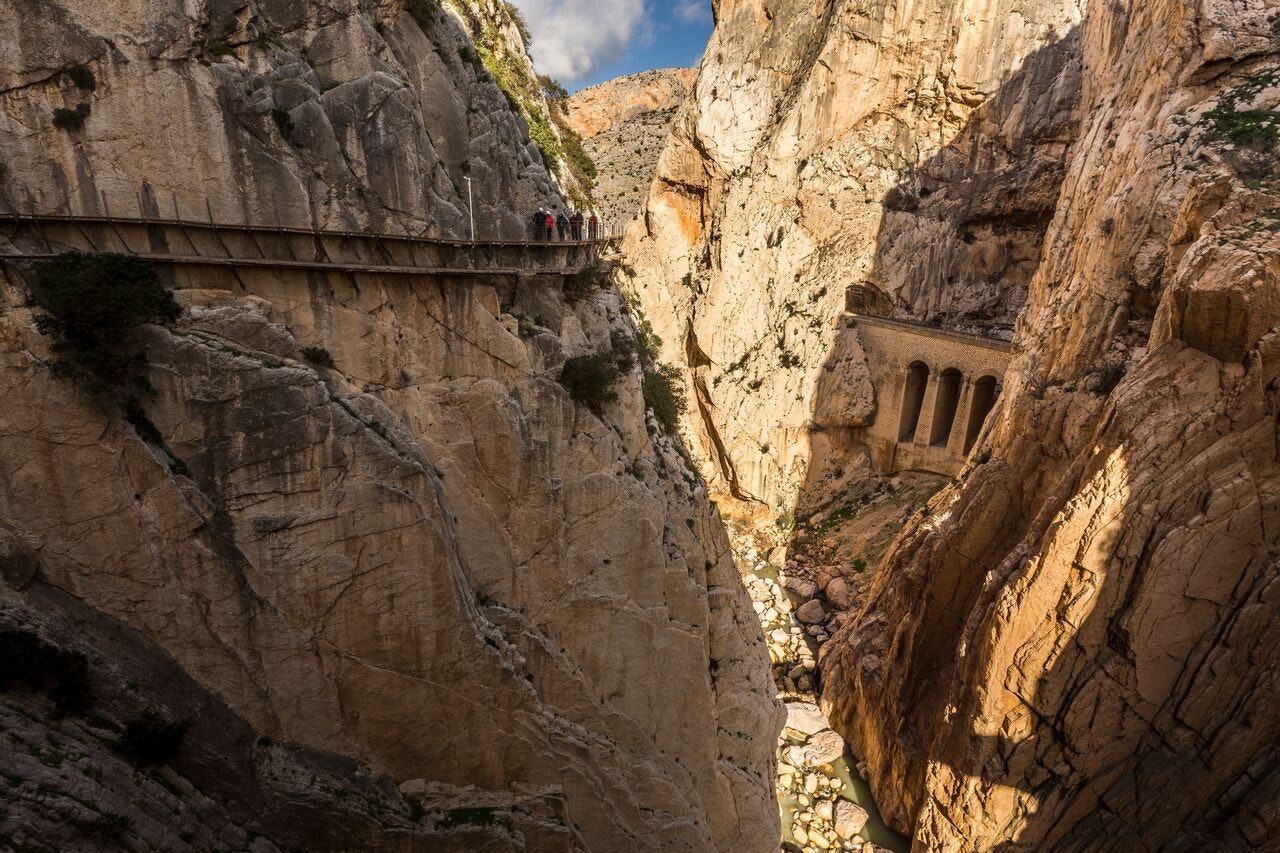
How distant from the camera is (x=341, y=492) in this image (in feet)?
33.1

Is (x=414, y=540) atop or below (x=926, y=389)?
atop

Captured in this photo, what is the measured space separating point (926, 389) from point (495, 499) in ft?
81.8

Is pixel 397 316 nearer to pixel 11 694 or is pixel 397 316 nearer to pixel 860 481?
pixel 11 694

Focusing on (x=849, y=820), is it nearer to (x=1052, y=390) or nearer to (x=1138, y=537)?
(x=1138, y=537)

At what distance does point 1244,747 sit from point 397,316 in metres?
19.1

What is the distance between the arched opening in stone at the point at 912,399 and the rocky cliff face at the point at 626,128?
20.1 m

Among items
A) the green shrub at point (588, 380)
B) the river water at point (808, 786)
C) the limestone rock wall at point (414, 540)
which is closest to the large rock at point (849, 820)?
the river water at point (808, 786)

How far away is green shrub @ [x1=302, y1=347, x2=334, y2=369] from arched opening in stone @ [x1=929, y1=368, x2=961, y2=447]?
89.9 ft

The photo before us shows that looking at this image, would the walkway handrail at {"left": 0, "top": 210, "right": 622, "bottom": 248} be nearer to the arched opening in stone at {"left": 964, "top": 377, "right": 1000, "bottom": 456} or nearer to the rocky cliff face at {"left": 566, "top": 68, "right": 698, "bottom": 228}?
the arched opening in stone at {"left": 964, "top": 377, "right": 1000, "bottom": 456}

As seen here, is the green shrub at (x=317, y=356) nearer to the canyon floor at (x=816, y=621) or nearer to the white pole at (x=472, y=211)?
the white pole at (x=472, y=211)

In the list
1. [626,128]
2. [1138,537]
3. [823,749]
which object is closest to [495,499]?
[1138,537]

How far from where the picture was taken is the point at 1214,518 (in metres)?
13.3

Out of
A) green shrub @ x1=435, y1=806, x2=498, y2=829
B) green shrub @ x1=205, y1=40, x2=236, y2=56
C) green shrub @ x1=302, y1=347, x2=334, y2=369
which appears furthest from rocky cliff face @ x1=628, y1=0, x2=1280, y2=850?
green shrub @ x1=205, y1=40, x2=236, y2=56

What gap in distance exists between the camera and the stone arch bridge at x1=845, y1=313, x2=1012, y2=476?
28.6 metres
